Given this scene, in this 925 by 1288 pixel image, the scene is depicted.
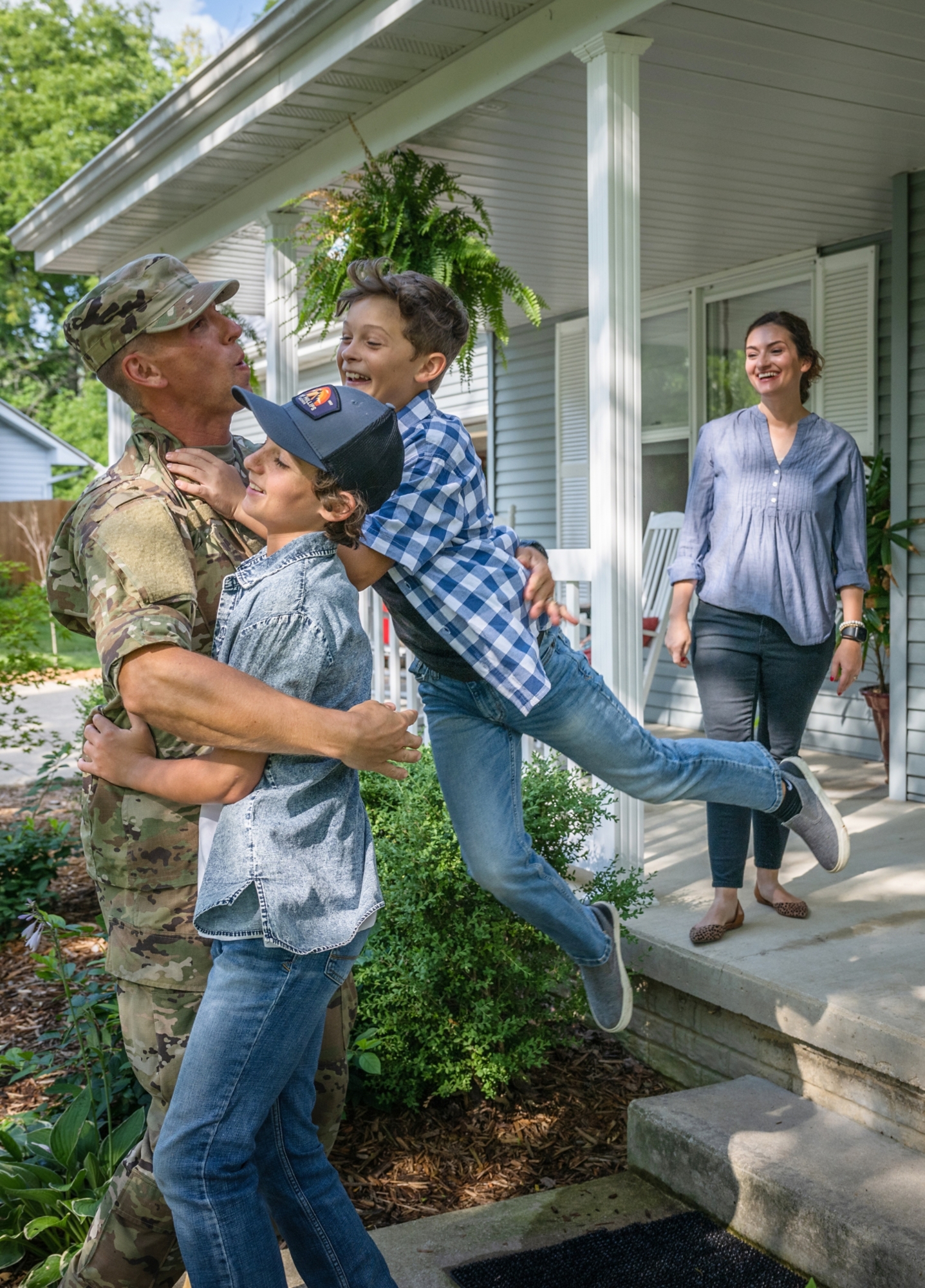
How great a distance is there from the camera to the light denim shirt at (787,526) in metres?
3.44

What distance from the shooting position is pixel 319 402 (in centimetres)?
180

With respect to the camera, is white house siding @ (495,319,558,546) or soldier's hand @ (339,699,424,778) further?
white house siding @ (495,319,558,546)

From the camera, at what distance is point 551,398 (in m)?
8.88

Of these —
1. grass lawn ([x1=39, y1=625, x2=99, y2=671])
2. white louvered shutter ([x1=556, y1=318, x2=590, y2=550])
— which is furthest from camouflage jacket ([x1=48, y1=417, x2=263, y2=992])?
grass lawn ([x1=39, y1=625, x2=99, y2=671])

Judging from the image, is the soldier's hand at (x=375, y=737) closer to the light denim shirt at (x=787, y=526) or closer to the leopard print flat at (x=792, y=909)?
the light denim shirt at (x=787, y=526)

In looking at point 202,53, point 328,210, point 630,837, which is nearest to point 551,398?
point 328,210

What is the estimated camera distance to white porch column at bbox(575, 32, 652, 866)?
3.89 meters

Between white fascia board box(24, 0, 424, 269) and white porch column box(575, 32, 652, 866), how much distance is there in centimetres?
81

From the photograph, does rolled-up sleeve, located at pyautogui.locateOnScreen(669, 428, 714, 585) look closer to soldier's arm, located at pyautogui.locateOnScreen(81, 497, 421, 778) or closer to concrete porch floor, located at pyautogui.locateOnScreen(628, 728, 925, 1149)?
concrete porch floor, located at pyautogui.locateOnScreen(628, 728, 925, 1149)

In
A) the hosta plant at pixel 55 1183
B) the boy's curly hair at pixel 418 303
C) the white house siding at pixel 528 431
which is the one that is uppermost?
the white house siding at pixel 528 431

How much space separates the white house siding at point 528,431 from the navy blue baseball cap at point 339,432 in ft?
23.5

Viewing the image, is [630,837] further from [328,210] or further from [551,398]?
[551,398]

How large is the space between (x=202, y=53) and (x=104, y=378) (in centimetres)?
4017

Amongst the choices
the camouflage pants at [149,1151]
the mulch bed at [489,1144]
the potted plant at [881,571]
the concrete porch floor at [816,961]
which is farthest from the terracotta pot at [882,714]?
the camouflage pants at [149,1151]
